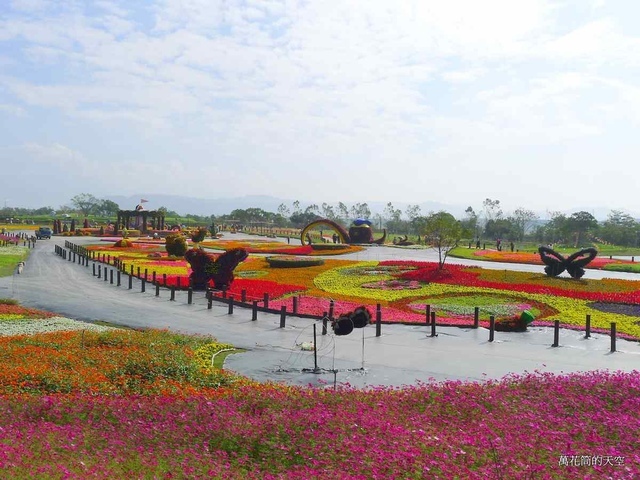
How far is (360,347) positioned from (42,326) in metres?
10.7

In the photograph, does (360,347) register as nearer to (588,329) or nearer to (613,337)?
(613,337)

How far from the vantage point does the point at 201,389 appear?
40.4 ft

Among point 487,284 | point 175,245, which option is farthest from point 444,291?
point 175,245

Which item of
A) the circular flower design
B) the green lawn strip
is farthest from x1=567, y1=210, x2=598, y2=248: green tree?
the green lawn strip

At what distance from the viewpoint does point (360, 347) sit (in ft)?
57.1

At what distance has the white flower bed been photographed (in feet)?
62.0

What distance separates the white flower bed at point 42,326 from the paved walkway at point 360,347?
3.96 feet

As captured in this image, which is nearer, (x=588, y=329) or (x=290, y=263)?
(x=588, y=329)

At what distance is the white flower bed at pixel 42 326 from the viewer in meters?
18.9

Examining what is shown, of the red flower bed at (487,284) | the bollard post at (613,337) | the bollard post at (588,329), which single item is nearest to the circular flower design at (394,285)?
the red flower bed at (487,284)

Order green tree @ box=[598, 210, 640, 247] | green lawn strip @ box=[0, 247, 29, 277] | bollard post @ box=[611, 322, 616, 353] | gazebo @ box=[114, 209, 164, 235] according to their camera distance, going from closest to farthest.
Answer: bollard post @ box=[611, 322, 616, 353]
green lawn strip @ box=[0, 247, 29, 277]
green tree @ box=[598, 210, 640, 247]
gazebo @ box=[114, 209, 164, 235]

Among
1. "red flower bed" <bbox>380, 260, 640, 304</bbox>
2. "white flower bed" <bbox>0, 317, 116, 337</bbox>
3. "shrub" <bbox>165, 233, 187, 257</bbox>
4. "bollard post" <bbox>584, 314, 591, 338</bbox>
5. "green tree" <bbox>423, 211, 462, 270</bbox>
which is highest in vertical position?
"green tree" <bbox>423, 211, 462, 270</bbox>

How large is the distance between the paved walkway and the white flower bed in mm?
1206

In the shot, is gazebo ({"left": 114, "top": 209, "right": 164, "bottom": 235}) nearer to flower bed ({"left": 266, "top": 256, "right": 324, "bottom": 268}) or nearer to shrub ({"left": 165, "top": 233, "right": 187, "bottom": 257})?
shrub ({"left": 165, "top": 233, "right": 187, "bottom": 257})
